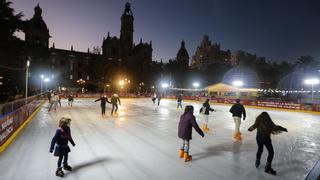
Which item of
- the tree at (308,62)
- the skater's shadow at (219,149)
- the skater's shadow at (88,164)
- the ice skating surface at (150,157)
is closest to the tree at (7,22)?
the ice skating surface at (150,157)

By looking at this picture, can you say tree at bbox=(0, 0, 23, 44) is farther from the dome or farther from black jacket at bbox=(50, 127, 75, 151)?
the dome

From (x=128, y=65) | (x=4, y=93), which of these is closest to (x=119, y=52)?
(x=128, y=65)

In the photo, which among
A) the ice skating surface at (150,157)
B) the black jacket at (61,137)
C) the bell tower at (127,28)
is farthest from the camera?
the bell tower at (127,28)

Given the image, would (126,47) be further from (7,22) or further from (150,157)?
(150,157)

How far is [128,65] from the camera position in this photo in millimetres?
81062

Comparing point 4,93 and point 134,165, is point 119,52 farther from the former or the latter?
point 134,165

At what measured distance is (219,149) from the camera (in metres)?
9.38

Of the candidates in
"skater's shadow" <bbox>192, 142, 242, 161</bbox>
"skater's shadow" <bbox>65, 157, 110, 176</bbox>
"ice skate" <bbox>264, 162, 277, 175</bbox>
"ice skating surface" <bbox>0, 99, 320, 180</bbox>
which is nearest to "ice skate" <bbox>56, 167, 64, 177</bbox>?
"ice skating surface" <bbox>0, 99, 320, 180</bbox>

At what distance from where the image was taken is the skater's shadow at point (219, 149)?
27.5 ft

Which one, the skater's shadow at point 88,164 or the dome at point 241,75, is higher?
the dome at point 241,75

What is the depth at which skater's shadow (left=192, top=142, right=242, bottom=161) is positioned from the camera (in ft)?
27.5

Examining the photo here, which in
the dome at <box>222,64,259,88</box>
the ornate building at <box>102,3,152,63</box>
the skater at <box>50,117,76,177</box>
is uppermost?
the ornate building at <box>102,3,152,63</box>

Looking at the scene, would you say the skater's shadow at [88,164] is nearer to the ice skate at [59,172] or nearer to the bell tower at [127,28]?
the ice skate at [59,172]

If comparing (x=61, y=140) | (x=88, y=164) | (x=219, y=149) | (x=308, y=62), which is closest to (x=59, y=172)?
(x=61, y=140)
